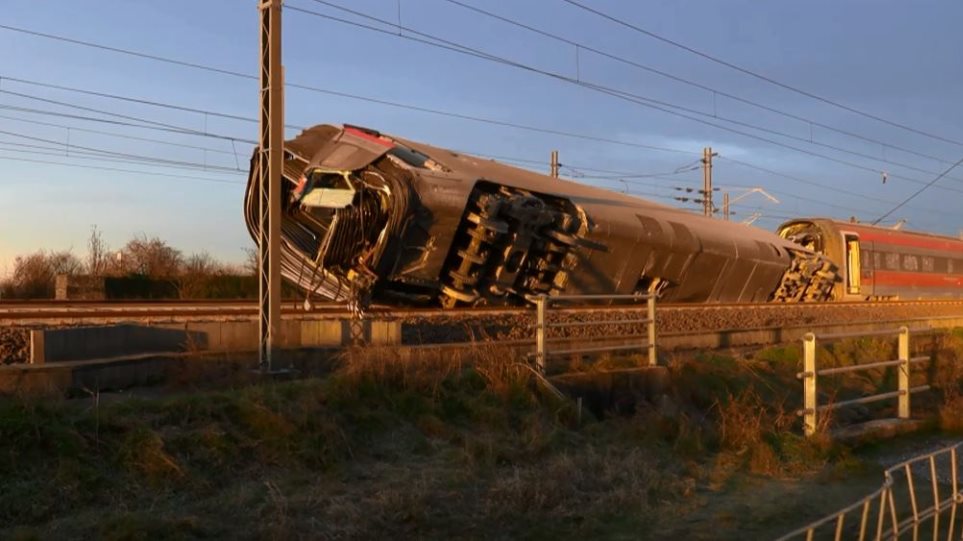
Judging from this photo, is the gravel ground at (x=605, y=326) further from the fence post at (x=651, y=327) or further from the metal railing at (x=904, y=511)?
the metal railing at (x=904, y=511)

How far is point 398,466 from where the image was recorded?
7.80 m

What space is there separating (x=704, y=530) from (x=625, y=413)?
14.5 feet

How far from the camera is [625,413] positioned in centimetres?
1129

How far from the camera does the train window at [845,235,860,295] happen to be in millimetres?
34781

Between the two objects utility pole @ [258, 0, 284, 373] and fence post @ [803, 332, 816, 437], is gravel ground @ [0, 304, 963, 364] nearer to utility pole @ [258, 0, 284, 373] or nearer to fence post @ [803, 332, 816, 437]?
utility pole @ [258, 0, 284, 373]

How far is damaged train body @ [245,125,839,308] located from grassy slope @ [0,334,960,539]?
21.2 ft

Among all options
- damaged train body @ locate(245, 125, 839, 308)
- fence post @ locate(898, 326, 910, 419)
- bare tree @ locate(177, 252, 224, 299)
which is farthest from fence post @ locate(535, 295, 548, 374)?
bare tree @ locate(177, 252, 224, 299)

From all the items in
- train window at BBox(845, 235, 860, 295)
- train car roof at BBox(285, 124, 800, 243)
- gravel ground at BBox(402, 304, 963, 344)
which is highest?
train car roof at BBox(285, 124, 800, 243)

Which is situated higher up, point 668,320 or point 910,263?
point 910,263

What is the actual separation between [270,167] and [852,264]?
29.0 m

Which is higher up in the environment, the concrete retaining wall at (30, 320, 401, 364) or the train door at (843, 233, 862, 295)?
the train door at (843, 233, 862, 295)

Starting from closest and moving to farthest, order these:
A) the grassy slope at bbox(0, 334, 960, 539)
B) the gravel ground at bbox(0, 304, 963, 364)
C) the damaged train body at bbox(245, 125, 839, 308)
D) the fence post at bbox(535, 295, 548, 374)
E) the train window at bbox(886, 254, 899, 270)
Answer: the grassy slope at bbox(0, 334, 960, 539)
the fence post at bbox(535, 295, 548, 374)
the gravel ground at bbox(0, 304, 963, 364)
the damaged train body at bbox(245, 125, 839, 308)
the train window at bbox(886, 254, 899, 270)

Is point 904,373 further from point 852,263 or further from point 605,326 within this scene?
point 852,263

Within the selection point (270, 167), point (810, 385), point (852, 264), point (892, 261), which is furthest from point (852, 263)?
point (270, 167)
